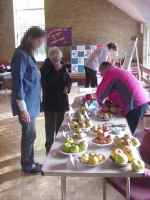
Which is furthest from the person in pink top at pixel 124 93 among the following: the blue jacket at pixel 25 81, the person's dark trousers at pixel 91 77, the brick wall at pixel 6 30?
the brick wall at pixel 6 30

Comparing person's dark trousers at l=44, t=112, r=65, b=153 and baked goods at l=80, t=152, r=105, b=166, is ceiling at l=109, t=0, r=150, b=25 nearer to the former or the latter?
person's dark trousers at l=44, t=112, r=65, b=153

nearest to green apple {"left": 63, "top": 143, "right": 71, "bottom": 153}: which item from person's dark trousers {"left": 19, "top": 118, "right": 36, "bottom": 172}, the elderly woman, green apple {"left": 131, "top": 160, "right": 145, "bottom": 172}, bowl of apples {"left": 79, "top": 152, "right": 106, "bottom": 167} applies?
bowl of apples {"left": 79, "top": 152, "right": 106, "bottom": 167}

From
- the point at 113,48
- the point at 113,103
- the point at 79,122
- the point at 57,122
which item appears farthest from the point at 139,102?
the point at 113,48

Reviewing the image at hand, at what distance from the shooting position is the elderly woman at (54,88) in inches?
160

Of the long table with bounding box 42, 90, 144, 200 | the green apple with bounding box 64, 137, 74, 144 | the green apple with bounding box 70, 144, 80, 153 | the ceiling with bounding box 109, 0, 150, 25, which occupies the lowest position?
the long table with bounding box 42, 90, 144, 200

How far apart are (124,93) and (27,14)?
6.61 meters

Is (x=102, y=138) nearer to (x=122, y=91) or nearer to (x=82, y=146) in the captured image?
(x=82, y=146)

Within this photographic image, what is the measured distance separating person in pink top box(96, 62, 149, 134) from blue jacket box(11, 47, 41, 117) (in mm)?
654

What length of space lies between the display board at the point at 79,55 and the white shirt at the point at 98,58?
64.3 inches

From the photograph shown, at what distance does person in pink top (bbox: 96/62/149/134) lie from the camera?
3670mm

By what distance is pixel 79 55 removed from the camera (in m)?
9.22

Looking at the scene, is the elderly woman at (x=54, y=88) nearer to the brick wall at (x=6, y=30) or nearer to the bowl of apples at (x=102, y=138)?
the bowl of apples at (x=102, y=138)

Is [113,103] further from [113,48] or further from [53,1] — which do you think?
[53,1]

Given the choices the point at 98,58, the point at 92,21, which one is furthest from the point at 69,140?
the point at 92,21
